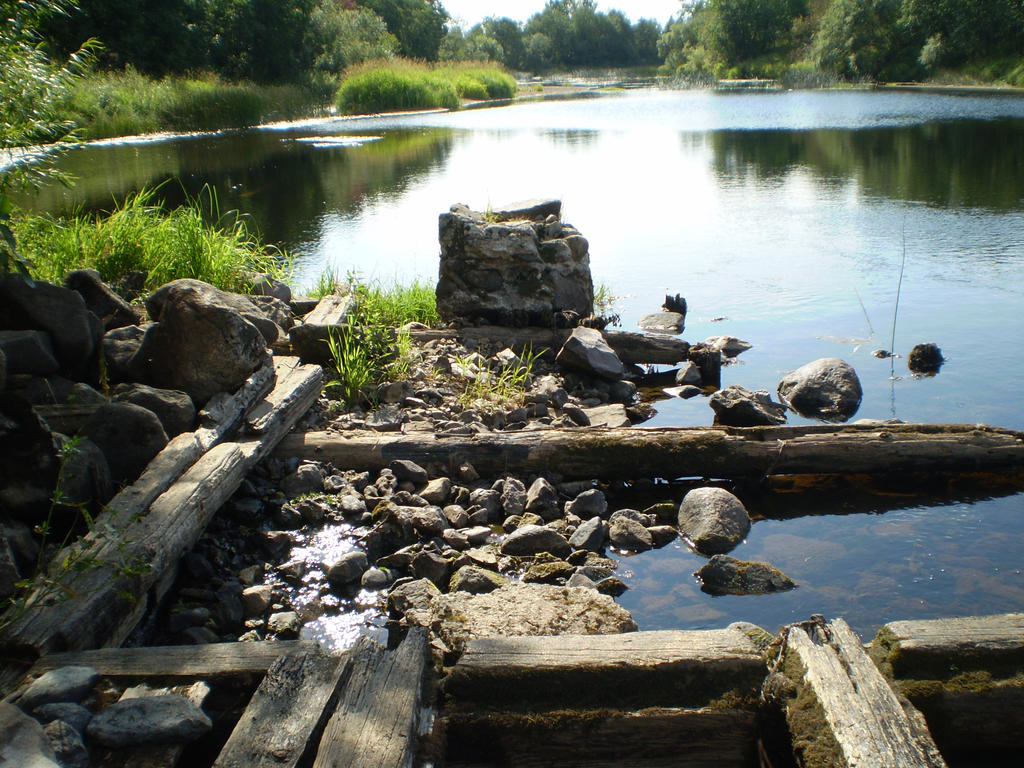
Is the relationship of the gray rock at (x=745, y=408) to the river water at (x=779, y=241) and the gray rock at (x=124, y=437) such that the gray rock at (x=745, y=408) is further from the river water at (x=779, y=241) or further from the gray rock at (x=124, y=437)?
the gray rock at (x=124, y=437)

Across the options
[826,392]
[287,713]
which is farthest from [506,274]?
[287,713]

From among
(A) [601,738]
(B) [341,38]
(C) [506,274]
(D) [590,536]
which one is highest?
(B) [341,38]

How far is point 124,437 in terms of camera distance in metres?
4.08

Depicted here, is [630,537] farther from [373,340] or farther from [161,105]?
[161,105]

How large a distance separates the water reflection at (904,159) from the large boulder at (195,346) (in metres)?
13.2

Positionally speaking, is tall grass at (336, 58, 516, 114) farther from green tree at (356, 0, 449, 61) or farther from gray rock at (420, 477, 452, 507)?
gray rock at (420, 477, 452, 507)

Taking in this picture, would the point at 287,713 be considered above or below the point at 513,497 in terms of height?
above

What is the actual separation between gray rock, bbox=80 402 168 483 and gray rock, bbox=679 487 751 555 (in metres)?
2.85

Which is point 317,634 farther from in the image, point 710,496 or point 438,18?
point 438,18

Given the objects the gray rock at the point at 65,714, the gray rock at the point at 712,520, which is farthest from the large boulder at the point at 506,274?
the gray rock at the point at 65,714

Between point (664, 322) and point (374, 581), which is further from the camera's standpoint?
point (664, 322)

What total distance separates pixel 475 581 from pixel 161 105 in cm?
2621

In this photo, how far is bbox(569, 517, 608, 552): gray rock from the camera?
4.40 m

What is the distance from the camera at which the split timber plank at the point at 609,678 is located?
2625mm
